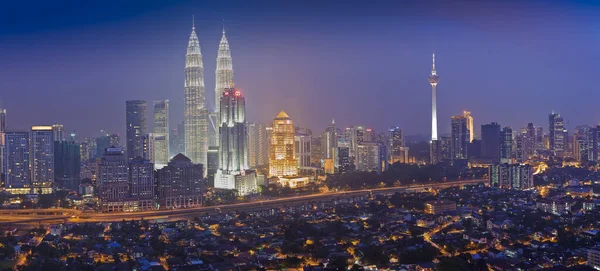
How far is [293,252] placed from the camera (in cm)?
727

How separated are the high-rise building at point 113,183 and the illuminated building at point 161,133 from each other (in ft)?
19.6

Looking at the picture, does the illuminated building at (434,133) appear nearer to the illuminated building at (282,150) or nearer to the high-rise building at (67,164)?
the illuminated building at (282,150)

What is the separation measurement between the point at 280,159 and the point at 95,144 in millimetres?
6877

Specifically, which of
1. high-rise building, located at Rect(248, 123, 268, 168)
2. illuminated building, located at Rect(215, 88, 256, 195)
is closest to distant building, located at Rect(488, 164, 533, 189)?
illuminated building, located at Rect(215, 88, 256, 195)

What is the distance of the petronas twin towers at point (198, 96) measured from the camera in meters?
17.6

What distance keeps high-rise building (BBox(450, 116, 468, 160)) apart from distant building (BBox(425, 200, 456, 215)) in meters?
9.98

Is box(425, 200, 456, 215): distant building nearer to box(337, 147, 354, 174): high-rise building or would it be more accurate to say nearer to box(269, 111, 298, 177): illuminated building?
box(269, 111, 298, 177): illuminated building

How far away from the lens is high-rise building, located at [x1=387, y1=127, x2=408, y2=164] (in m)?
21.4

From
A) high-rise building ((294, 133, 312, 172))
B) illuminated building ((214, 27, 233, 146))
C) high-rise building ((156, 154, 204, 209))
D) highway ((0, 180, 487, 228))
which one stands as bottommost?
highway ((0, 180, 487, 228))

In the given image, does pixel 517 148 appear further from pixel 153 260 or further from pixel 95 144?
pixel 153 260

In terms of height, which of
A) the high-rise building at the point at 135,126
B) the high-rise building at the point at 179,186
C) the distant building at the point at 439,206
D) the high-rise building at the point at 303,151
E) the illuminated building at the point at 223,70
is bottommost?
the distant building at the point at 439,206

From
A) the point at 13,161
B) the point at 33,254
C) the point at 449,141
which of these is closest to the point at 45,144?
the point at 13,161

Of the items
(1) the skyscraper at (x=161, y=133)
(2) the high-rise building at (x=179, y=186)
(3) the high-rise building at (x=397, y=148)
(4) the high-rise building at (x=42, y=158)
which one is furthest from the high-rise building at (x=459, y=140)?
(4) the high-rise building at (x=42, y=158)

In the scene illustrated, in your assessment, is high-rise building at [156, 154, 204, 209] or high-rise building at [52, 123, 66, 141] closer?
high-rise building at [156, 154, 204, 209]
